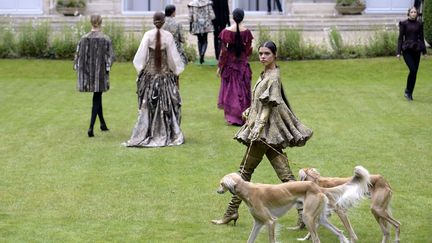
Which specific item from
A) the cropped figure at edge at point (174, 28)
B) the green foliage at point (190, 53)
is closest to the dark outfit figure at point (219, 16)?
the green foliage at point (190, 53)

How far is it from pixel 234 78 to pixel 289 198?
25.7 feet

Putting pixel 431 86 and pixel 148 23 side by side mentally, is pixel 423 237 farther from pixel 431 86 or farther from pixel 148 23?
pixel 148 23

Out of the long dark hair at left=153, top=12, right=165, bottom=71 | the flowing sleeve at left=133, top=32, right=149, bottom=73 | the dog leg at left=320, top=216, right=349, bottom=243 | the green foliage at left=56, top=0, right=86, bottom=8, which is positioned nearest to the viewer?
the dog leg at left=320, top=216, right=349, bottom=243

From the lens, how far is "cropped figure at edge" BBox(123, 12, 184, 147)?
553 inches

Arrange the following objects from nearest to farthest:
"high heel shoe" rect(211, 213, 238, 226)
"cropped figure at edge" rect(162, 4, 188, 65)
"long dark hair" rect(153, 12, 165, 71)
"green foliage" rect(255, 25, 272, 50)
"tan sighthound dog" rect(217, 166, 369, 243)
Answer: "tan sighthound dog" rect(217, 166, 369, 243) < "high heel shoe" rect(211, 213, 238, 226) < "long dark hair" rect(153, 12, 165, 71) < "cropped figure at edge" rect(162, 4, 188, 65) < "green foliage" rect(255, 25, 272, 50)

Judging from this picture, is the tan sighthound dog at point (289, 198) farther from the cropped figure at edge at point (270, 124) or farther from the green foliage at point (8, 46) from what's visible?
the green foliage at point (8, 46)

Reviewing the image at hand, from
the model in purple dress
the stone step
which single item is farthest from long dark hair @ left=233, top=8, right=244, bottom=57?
the stone step

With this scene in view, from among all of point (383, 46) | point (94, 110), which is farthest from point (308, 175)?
point (383, 46)

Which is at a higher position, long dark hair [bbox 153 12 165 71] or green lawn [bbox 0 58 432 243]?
long dark hair [bbox 153 12 165 71]

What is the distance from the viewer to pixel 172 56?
14172 mm

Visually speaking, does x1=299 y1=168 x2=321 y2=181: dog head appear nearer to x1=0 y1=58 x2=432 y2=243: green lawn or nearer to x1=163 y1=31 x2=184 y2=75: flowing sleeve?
x1=0 y1=58 x2=432 y2=243: green lawn

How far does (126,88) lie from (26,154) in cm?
690

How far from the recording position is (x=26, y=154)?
14.0 m

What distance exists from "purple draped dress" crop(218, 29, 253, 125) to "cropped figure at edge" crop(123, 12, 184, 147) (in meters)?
1.85
